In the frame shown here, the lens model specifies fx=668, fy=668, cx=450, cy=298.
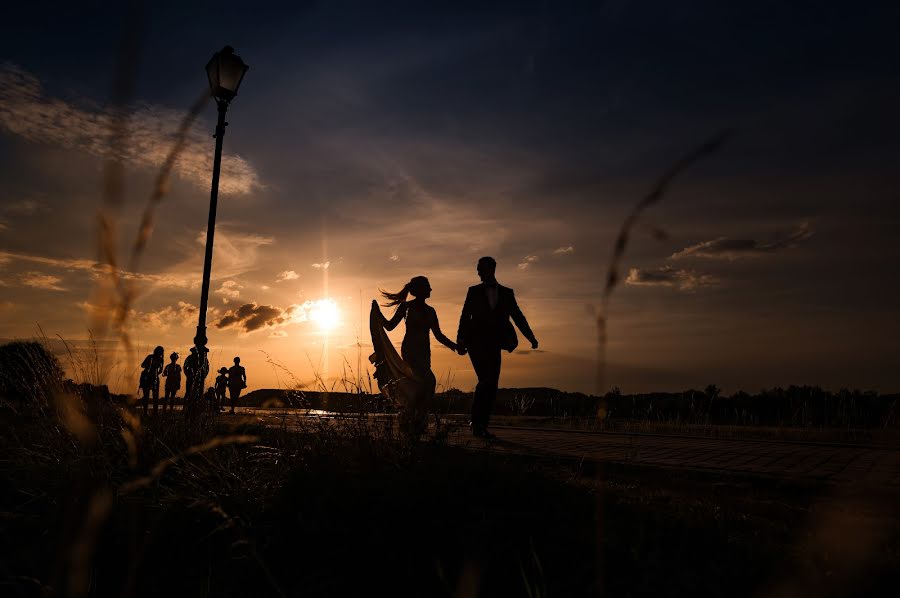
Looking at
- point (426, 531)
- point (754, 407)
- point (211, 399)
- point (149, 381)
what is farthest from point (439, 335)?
point (754, 407)

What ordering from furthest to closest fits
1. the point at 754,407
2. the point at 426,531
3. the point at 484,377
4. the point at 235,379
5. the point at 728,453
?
the point at 235,379
the point at 754,407
the point at 484,377
the point at 728,453
the point at 426,531

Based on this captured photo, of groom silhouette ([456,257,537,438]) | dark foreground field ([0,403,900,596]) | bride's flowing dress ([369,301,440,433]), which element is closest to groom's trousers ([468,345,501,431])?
groom silhouette ([456,257,537,438])

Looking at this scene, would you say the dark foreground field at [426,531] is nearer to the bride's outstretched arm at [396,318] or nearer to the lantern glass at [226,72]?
the bride's outstretched arm at [396,318]

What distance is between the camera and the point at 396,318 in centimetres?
906

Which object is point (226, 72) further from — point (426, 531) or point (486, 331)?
point (426, 531)

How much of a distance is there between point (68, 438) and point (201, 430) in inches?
46.1

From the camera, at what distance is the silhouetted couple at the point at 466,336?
8.71 meters

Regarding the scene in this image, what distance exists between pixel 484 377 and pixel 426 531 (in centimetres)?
572

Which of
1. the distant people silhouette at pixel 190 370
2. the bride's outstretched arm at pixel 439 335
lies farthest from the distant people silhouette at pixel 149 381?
the bride's outstretched arm at pixel 439 335

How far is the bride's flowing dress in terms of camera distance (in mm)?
8414

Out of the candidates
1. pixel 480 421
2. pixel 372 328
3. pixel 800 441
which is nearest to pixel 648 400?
pixel 800 441

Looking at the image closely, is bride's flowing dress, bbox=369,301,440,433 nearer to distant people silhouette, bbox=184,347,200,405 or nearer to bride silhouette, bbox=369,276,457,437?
bride silhouette, bbox=369,276,457,437

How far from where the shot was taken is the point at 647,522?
3586 mm

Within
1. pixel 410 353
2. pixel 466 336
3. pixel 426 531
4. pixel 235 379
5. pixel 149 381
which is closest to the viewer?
pixel 426 531
